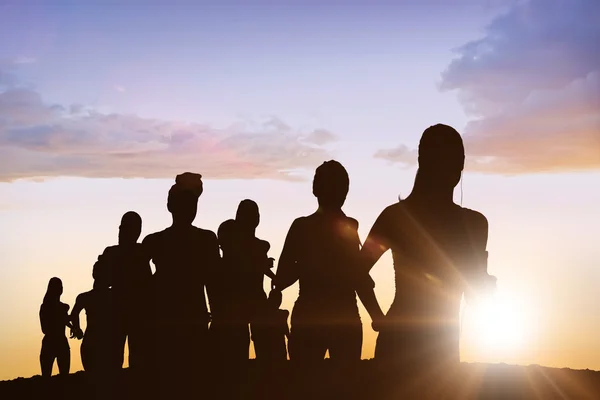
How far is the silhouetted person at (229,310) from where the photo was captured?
10766mm

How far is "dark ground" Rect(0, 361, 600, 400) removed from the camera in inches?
291

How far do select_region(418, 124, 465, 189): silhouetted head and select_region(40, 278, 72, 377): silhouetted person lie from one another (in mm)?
10600

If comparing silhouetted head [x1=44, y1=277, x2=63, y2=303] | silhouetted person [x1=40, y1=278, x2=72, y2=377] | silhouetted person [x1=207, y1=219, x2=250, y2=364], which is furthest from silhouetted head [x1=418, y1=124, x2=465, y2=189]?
silhouetted head [x1=44, y1=277, x2=63, y2=303]

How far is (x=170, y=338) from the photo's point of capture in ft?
32.6

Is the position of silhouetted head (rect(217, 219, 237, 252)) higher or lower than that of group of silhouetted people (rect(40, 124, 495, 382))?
higher

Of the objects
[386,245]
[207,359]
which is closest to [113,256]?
[207,359]

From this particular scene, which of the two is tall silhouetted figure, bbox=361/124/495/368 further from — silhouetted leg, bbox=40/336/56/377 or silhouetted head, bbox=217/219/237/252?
silhouetted leg, bbox=40/336/56/377

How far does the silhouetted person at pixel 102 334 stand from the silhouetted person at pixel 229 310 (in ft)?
4.56

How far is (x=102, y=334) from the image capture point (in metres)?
11.0

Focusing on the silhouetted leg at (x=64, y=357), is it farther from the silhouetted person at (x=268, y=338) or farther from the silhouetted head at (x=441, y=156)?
the silhouetted head at (x=441, y=156)

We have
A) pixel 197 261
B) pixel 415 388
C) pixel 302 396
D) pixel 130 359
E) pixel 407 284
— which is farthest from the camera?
pixel 130 359

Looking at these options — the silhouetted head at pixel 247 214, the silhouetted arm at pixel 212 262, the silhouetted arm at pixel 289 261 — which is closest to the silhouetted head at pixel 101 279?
the silhouetted arm at pixel 212 262

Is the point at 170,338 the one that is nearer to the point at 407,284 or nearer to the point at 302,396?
the point at 302,396

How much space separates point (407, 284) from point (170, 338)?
422 cm
